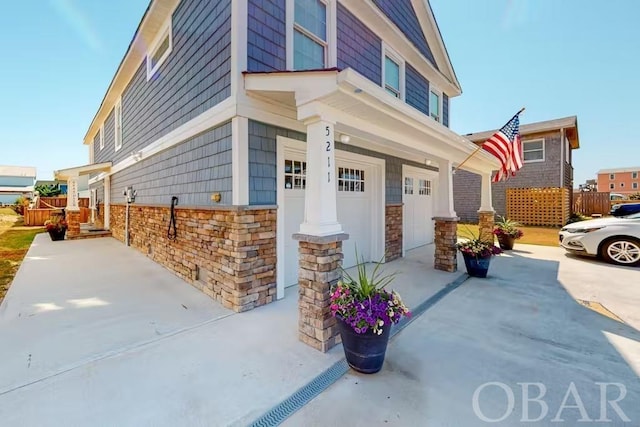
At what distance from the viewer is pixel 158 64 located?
6.57 meters

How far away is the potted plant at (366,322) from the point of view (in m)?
2.44

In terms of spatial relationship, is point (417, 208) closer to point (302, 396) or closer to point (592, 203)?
point (302, 396)

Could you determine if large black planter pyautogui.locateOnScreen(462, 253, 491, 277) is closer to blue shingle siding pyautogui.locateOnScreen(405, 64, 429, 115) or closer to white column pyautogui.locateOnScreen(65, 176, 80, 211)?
blue shingle siding pyautogui.locateOnScreen(405, 64, 429, 115)

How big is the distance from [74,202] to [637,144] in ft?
117

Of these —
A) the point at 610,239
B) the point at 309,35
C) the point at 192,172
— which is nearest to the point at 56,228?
the point at 192,172

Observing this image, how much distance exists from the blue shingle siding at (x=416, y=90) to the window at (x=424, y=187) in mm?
2350

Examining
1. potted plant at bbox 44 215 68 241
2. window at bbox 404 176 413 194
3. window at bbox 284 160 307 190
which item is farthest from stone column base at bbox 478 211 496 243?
potted plant at bbox 44 215 68 241

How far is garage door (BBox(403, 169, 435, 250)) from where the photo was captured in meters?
8.60

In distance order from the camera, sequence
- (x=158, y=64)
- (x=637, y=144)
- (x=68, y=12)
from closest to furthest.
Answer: (x=158, y=64)
(x=68, y=12)
(x=637, y=144)

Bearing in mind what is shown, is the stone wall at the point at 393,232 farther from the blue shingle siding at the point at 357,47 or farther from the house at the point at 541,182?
the house at the point at 541,182

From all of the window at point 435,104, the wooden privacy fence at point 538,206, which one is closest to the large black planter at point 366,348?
the window at point 435,104

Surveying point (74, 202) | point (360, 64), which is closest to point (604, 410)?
point (360, 64)

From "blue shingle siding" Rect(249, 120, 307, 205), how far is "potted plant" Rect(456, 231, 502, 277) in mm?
4305

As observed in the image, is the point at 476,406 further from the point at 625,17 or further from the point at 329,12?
the point at 625,17
